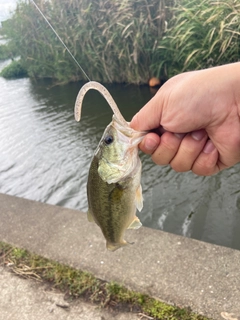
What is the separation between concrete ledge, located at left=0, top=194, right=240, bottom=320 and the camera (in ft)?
9.05

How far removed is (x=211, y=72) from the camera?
5.83 ft

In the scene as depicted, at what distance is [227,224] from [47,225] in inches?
93.3

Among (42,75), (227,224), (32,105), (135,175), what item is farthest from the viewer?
(42,75)

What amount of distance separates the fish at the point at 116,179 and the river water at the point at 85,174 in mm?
2492

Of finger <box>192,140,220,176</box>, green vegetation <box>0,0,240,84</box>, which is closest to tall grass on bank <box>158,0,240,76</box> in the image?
green vegetation <box>0,0,240,84</box>

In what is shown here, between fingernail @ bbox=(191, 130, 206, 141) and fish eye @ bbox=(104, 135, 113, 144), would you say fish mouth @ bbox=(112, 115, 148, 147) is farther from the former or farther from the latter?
fingernail @ bbox=(191, 130, 206, 141)

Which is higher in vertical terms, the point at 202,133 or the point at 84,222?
the point at 202,133

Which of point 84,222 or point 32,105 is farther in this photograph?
point 32,105

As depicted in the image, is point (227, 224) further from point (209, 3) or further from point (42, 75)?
point (42, 75)

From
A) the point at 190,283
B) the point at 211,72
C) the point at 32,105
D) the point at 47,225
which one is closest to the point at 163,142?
the point at 211,72

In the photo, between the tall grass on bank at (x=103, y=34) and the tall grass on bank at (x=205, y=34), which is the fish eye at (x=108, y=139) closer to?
the tall grass on bank at (x=205, y=34)

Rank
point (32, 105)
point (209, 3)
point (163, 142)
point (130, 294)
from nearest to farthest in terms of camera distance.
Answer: point (163, 142), point (130, 294), point (209, 3), point (32, 105)

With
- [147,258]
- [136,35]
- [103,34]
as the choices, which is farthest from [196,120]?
[103,34]

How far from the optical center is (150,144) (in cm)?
197
